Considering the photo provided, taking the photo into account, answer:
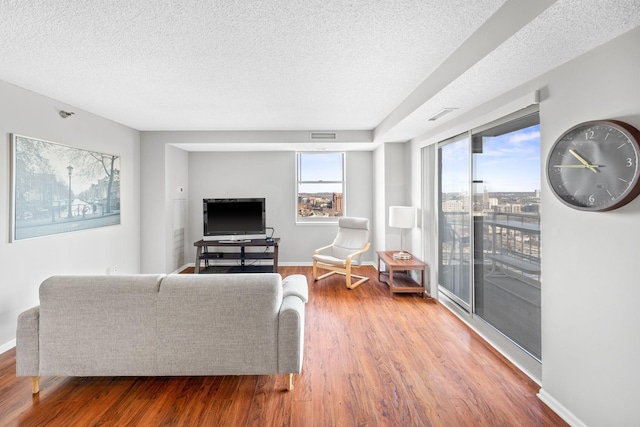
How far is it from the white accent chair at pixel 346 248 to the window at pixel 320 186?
78 cm

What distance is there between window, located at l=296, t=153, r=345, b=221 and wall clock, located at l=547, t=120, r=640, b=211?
13.3 feet

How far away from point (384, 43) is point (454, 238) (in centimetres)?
235

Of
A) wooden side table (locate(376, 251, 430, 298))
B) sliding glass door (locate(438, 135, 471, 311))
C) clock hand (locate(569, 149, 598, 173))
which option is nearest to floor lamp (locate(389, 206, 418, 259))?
wooden side table (locate(376, 251, 430, 298))

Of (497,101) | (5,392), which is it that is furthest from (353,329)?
(5,392)

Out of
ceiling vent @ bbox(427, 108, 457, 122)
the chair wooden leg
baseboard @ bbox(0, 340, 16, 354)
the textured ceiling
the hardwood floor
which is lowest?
the hardwood floor

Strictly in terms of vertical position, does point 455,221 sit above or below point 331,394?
above

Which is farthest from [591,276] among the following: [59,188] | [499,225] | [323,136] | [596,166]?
[59,188]

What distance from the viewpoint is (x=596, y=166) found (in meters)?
1.59

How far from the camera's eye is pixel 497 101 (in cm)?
252

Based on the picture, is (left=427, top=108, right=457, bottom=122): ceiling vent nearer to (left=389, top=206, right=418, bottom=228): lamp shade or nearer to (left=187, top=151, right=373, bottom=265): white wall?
(left=389, top=206, right=418, bottom=228): lamp shade

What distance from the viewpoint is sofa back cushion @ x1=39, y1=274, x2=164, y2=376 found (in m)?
1.92

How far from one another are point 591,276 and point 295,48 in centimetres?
230

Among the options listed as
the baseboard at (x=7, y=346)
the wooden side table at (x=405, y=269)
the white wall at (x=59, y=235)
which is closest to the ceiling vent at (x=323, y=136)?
the wooden side table at (x=405, y=269)

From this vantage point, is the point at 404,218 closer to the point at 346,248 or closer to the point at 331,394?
the point at 346,248
